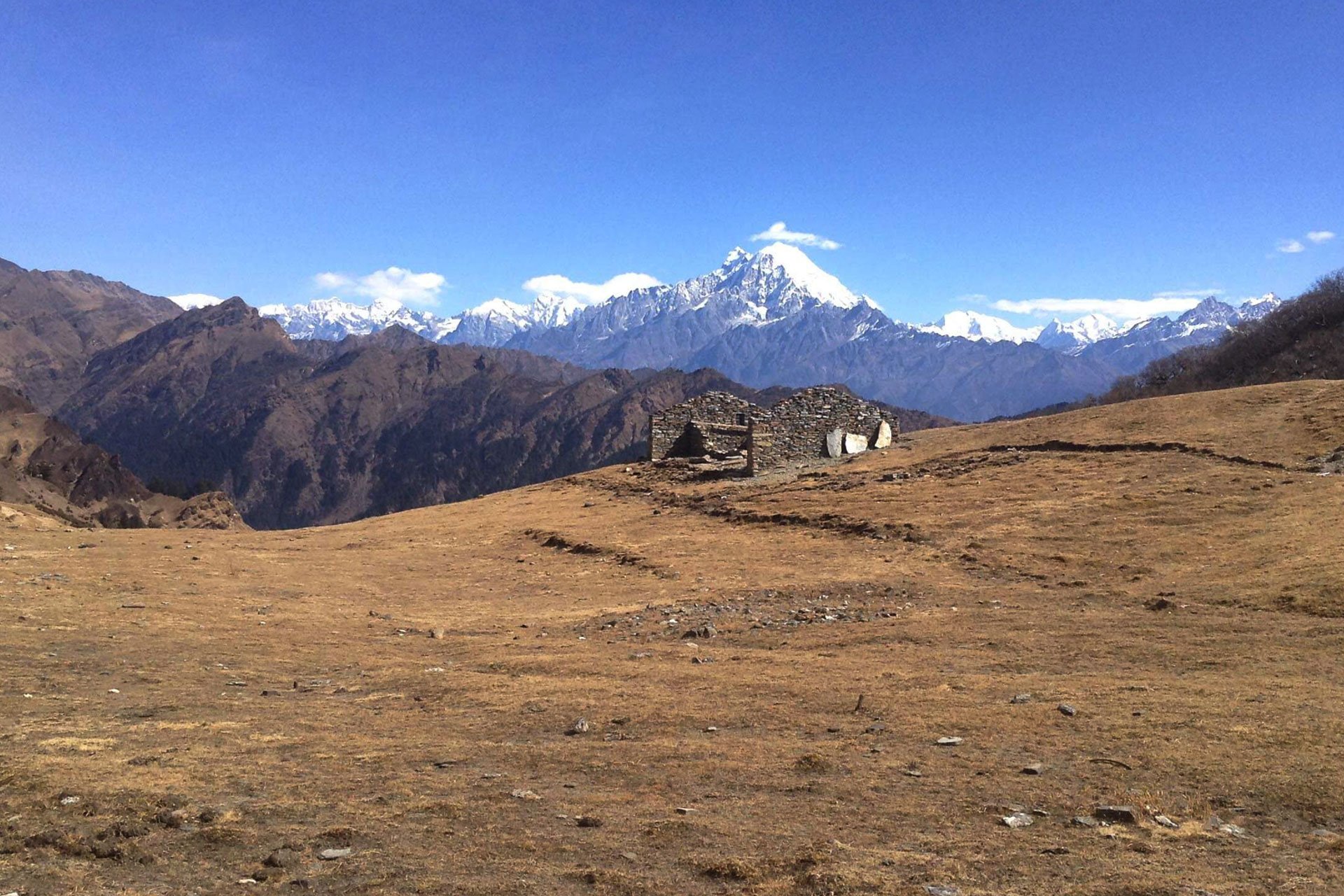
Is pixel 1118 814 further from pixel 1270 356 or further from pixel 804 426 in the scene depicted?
pixel 1270 356

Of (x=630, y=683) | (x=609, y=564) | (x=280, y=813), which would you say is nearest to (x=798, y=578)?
(x=609, y=564)

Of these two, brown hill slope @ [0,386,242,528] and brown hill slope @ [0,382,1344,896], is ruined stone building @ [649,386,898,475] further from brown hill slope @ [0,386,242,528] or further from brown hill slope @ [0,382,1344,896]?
brown hill slope @ [0,386,242,528]

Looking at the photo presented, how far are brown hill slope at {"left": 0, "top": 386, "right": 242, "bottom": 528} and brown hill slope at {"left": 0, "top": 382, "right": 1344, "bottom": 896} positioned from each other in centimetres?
5039

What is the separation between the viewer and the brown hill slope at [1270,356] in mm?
61625

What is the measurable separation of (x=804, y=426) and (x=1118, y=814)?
33.6 m

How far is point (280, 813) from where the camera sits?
25.8 feet

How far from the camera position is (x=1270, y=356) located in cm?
7056

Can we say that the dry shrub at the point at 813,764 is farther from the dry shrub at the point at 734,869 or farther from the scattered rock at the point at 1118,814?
the scattered rock at the point at 1118,814

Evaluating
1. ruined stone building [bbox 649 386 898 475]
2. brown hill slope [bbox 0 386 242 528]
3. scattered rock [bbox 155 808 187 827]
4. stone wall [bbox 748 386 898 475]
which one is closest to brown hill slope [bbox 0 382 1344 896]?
scattered rock [bbox 155 808 187 827]

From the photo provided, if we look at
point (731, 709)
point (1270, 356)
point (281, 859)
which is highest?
point (1270, 356)

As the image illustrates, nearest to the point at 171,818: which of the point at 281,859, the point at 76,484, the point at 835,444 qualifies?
the point at 281,859

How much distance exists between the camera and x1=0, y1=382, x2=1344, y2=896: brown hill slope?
707 cm

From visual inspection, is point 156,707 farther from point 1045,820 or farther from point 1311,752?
point 1311,752

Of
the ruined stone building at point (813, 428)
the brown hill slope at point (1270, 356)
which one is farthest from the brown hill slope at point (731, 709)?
the brown hill slope at point (1270, 356)
